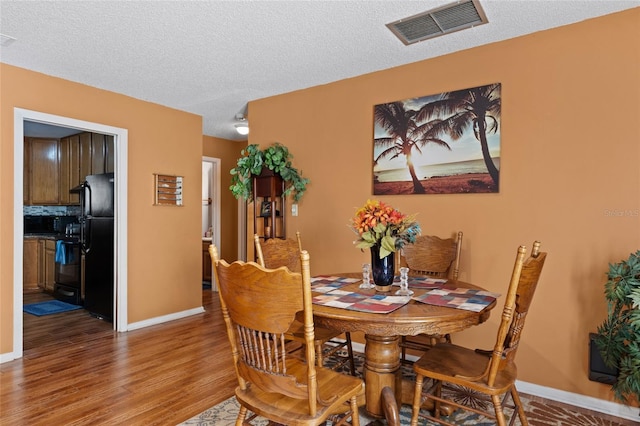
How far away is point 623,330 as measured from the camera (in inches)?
83.7

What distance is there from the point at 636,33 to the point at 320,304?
255 cm

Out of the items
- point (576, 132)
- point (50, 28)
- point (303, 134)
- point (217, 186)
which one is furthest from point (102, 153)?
point (576, 132)

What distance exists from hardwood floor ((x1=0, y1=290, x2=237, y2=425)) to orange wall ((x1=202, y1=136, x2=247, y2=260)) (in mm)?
2135

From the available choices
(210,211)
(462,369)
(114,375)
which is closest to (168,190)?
(210,211)

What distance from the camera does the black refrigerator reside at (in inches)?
165

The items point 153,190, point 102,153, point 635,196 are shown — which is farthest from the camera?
point 102,153

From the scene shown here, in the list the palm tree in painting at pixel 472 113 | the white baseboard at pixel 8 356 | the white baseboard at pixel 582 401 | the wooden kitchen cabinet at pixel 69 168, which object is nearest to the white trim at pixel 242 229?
the wooden kitchen cabinet at pixel 69 168

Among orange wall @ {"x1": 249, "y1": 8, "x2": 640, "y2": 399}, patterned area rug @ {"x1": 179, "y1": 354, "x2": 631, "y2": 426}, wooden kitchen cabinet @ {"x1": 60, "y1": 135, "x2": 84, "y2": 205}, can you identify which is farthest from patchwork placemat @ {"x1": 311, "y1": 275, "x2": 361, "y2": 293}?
wooden kitchen cabinet @ {"x1": 60, "y1": 135, "x2": 84, "y2": 205}

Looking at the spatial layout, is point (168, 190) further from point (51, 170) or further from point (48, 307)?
point (51, 170)

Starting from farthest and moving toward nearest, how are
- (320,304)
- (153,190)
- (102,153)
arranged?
(102,153), (153,190), (320,304)

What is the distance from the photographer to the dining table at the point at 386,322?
1.60 metres

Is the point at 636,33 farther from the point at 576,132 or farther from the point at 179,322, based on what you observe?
the point at 179,322

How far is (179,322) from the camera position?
4336 mm

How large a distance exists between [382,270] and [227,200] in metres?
4.55
